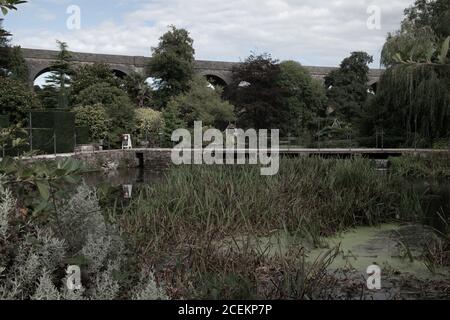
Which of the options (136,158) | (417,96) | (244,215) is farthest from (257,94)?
(244,215)

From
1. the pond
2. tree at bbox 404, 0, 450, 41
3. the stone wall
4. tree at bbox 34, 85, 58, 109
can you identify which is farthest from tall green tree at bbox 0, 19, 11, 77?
the pond

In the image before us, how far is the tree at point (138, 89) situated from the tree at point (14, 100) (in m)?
10.6

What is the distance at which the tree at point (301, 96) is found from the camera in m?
33.5

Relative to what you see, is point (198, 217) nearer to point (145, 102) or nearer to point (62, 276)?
point (62, 276)

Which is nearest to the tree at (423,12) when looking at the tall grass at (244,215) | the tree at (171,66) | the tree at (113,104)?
the tree at (171,66)

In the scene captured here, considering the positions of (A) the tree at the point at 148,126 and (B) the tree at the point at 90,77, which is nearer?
(A) the tree at the point at 148,126

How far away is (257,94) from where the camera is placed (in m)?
29.8

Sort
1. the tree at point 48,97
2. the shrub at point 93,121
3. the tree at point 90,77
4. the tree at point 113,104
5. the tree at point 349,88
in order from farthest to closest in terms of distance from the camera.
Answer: the tree at point 349,88
the tree at point 48,97
the tree at point 90,77
the tree at point 113,104
the shrub at point 93,121

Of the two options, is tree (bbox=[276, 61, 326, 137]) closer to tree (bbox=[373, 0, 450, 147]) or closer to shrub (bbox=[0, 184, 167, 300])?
tree (bbox=[373, 0, 450, 147])

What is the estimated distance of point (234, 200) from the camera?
18.6 feet

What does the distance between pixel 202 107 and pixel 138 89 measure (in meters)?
4.89

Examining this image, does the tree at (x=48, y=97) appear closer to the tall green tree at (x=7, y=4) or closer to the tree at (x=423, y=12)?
the tree at (x=423, y=12)
